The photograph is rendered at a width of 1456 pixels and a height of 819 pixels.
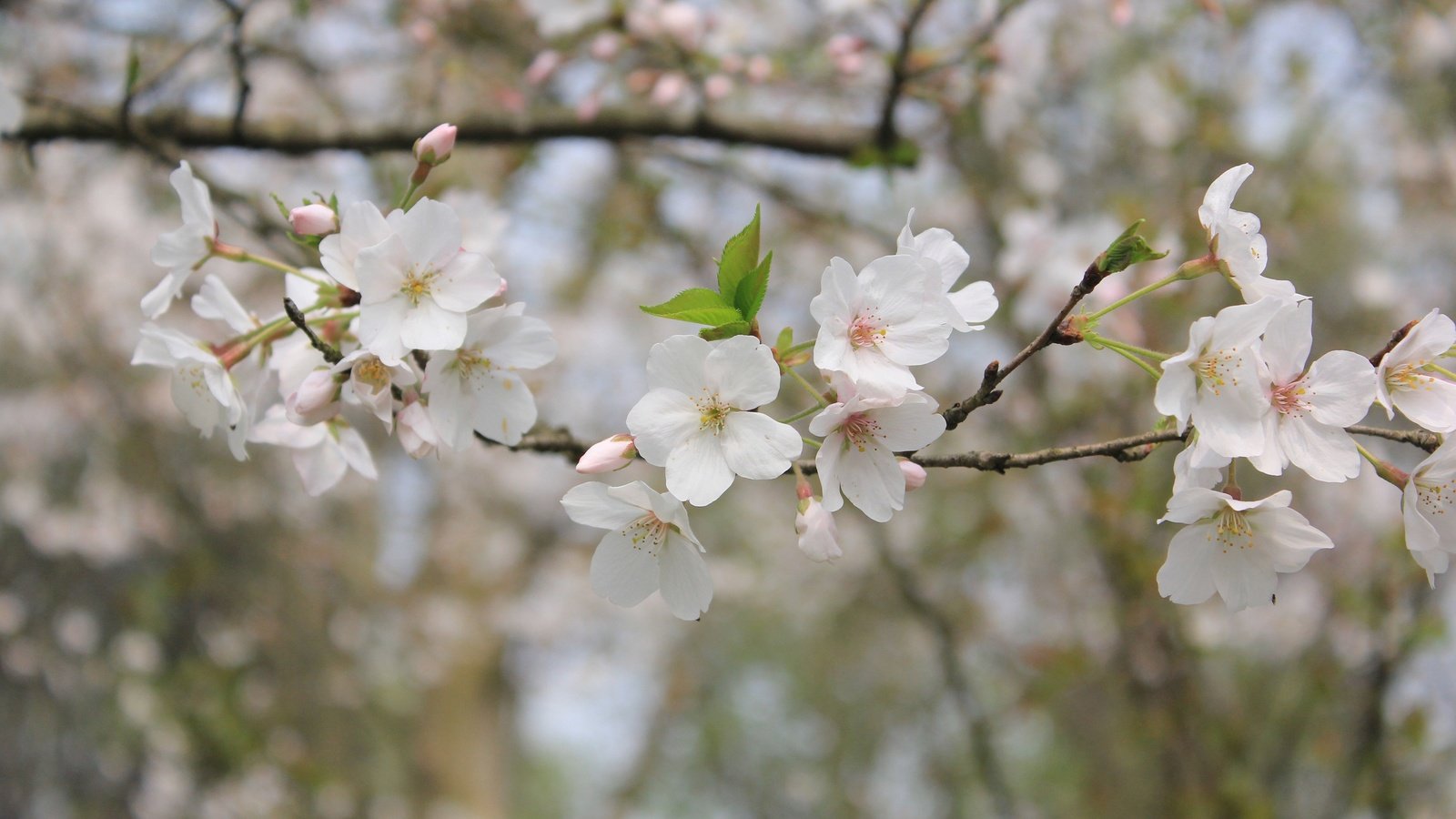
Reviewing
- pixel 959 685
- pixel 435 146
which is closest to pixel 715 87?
pixel 435 146

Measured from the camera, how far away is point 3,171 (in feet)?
18.3

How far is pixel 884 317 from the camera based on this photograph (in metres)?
1.02

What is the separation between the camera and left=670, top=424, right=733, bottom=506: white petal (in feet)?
3.16

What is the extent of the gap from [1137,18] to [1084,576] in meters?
3.12

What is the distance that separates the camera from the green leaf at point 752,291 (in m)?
0.96

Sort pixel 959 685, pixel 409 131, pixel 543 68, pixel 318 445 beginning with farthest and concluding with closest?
pixel 959 685, pixel 543 68, pixel 409 131, pixel 318 445

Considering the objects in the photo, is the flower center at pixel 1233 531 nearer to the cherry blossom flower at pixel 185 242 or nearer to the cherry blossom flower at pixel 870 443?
the cherry blossom flower at pixel 870 443

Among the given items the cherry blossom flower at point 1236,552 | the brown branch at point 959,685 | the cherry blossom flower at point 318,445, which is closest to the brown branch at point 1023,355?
the cherry blossom flower at point 1236,552

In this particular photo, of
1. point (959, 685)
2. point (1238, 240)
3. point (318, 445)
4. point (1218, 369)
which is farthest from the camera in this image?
point (959, 685)

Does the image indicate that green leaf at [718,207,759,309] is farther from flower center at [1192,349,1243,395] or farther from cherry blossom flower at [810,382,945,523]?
flower center at [1192,349,1243,395]

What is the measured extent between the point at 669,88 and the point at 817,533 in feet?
5.55

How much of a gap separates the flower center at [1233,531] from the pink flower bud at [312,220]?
1057 millimetres

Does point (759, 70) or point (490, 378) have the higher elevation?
point (490, 378)

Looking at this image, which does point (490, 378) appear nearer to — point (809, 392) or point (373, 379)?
point (373, 379)
